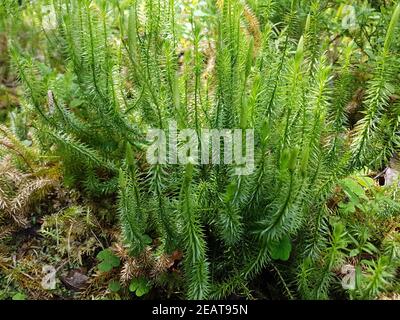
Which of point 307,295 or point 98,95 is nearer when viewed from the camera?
point 307,295

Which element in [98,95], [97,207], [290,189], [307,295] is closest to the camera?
[290,189]

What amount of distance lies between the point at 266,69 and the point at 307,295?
2.76 ft

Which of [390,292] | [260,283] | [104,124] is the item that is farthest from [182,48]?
[390,292]

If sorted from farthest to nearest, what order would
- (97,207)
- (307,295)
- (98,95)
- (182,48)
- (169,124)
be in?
(182,48), (97,207), (98,95), (169,124), (307,295)

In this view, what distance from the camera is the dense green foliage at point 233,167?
1.45 meters

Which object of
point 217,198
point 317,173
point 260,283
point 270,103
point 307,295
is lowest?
point 260,283

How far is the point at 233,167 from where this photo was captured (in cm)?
147

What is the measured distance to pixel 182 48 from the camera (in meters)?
2.63

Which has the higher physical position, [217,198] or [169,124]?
[169,124]

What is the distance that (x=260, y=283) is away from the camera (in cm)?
169

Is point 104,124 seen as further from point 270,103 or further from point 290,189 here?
point 290,189

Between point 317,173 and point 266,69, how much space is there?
0.49 meters

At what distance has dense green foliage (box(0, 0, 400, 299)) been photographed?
4.77 feet
